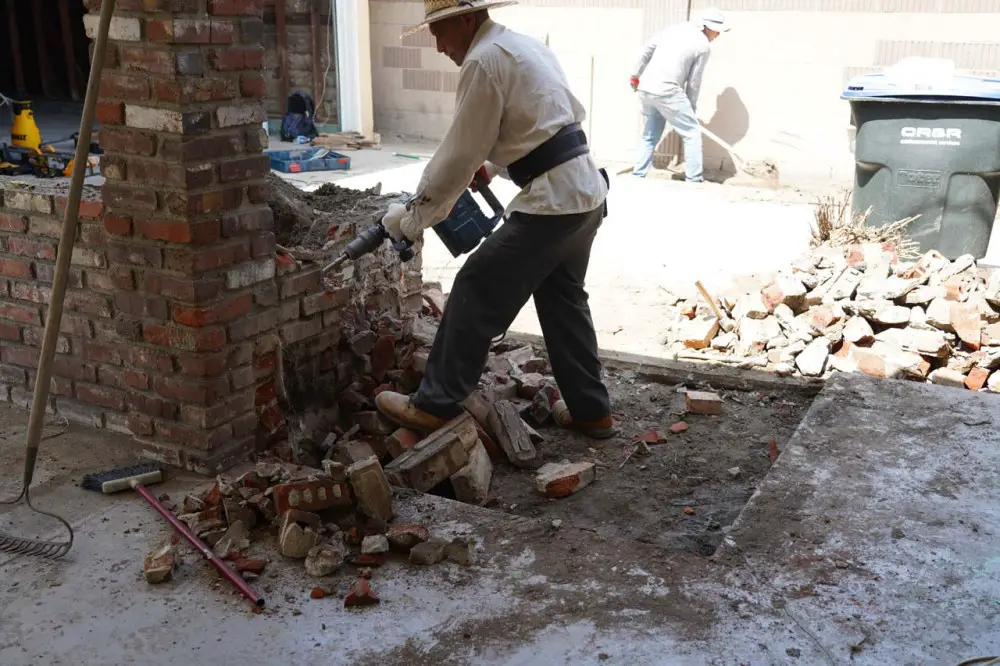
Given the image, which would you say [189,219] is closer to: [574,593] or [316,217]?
[316,217]

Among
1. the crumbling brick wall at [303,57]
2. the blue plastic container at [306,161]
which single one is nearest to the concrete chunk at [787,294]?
the blue plastic container at [306,161]

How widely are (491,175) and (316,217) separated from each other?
3.10 ft

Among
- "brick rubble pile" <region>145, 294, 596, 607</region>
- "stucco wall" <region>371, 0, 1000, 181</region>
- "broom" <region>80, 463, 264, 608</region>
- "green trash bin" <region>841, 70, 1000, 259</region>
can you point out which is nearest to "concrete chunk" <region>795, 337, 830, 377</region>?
"brick rubble pile" <region>145, 294, 596, 607</region>

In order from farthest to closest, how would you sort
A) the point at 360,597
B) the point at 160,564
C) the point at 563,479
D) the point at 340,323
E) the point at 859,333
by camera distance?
the point at 859,333
the point at 340,323
the point at 563,479
the point at 160,564
the point at 360,597

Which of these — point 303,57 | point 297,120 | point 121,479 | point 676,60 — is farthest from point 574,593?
point 303,57

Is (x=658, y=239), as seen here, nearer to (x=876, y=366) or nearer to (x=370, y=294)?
(x=876, y=366)

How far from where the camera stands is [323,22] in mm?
13219

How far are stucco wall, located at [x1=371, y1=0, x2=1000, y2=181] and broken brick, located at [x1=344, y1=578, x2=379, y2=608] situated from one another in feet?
30.2

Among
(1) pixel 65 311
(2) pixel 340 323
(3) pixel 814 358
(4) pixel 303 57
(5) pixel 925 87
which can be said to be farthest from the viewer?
(4) pixel 303 57

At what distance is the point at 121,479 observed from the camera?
3254 mm

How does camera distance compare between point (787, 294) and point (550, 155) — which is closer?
point (550, 155)

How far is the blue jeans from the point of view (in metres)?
10.3

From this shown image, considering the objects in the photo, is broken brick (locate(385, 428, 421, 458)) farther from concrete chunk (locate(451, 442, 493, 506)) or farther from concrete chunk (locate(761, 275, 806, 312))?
concrete chunk (locate(761, 275, 806, 312))

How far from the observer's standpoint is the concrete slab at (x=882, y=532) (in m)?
2.56
